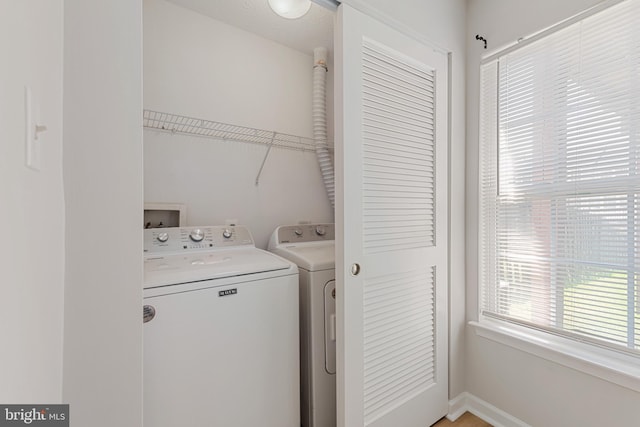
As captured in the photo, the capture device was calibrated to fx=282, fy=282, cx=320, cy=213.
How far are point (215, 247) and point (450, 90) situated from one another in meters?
1.68

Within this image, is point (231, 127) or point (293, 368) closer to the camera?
point (293, 368)

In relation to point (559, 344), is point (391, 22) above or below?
above

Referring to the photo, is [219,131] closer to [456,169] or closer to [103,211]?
[103,211]

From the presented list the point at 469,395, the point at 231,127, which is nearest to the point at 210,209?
the point at 231,127

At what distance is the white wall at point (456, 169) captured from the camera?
1659 mm

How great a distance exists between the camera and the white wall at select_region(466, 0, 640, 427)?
4.22 feet

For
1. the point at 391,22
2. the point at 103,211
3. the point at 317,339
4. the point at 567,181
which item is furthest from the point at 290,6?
the point at 317,339

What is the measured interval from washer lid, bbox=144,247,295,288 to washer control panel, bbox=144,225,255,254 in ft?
0.17

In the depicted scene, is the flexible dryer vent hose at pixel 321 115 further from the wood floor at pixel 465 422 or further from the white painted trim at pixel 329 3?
the wood floor at pixel 465 422

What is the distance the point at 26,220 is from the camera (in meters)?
0.57

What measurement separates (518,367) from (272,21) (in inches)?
105

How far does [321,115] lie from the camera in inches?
89.5

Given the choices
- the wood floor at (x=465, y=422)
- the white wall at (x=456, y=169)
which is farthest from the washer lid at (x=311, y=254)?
the wood floor at (x=465, y=422)

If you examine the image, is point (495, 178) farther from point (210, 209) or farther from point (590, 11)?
point (210, 209)
